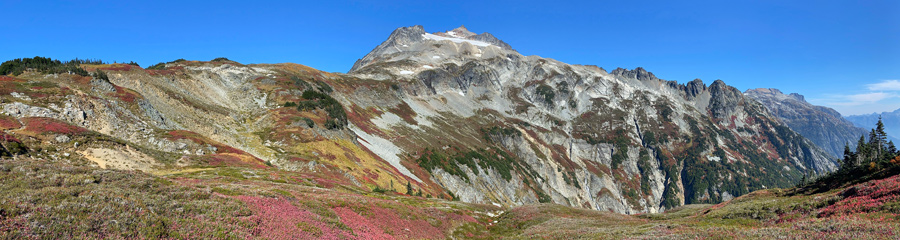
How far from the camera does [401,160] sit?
97500 mm

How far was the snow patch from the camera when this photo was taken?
9000cm

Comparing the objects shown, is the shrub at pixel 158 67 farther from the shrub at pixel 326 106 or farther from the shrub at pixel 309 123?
the shrub at pixel 309 123

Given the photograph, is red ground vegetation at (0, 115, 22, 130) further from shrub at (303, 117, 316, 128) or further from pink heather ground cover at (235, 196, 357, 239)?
shrub at (303, 117, 316, 128)

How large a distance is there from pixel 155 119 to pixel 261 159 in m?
18.8

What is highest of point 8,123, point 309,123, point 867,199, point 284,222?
point 309,123

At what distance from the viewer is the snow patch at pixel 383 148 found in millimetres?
90000

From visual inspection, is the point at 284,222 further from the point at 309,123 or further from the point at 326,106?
the point at 326,106

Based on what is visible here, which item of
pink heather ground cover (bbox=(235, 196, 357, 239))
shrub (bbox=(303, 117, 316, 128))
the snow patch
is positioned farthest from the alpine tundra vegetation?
the snow patch

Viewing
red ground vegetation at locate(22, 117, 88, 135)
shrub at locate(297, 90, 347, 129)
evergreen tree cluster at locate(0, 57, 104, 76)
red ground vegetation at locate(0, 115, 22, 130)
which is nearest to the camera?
red ground vegetation at locate(0, 115, 22, 130)

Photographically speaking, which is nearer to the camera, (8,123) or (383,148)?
(8,123)

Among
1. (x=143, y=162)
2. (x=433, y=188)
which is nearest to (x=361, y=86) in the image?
(x=433, y=188)

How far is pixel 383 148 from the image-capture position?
10131 centimetres

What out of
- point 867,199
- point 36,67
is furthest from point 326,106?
point 867,199

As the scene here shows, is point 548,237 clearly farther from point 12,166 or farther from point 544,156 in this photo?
point 544,156
